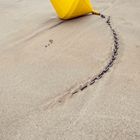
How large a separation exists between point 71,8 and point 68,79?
130 cm

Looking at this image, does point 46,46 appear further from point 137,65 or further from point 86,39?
point 137,65

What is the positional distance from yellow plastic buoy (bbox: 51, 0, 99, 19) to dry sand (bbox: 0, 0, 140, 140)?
0.26ft

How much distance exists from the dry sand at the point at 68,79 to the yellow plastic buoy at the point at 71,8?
78 mm

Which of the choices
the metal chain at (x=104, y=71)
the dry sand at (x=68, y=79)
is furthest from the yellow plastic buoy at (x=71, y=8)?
the metal chain at (x=104, y=71)

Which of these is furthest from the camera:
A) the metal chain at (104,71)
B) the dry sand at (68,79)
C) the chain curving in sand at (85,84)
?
the metal chain at (104,71)

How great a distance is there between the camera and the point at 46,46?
9.34ft

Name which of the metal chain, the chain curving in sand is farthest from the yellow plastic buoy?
the chain curving in sand

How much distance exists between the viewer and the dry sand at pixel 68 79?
1767 millimetres

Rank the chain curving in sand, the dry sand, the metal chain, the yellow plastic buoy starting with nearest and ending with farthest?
1. the dry sand
2. the chain curving in sand
3. the metal chain
4. the yellow plastic buoy

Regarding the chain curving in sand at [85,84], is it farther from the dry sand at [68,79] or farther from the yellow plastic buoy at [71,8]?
the yellow plastic buoy at [71,8]

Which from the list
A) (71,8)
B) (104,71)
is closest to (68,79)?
(104,71)

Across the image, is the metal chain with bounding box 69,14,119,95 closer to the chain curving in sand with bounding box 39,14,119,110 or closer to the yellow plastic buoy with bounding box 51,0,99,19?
the chain curving in sand with bounding box 39,14,119,110

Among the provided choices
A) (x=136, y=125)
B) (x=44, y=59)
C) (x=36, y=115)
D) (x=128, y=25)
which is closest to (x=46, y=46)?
(x=44, y=59)

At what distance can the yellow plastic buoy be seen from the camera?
3.35 metres
